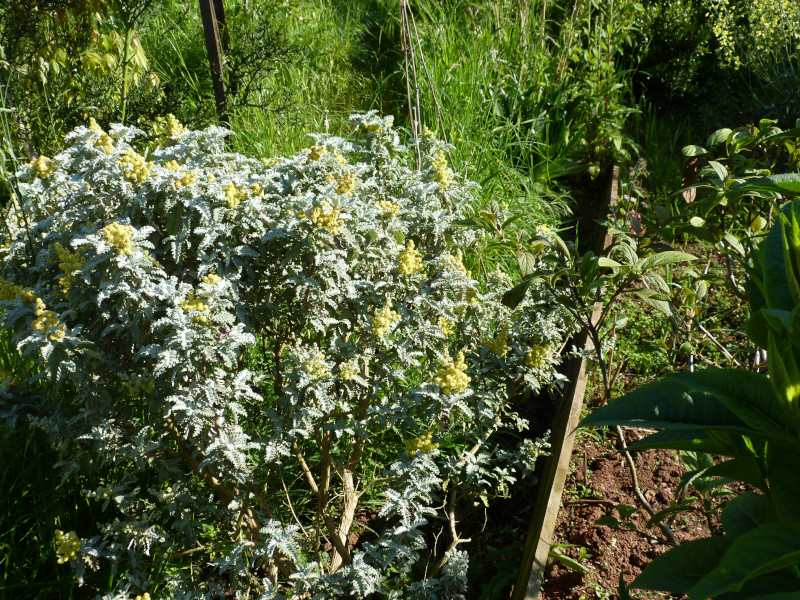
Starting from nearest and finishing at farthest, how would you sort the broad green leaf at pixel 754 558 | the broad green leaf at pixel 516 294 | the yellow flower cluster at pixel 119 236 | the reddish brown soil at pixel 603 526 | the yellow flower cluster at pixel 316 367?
the broad green leaf at pixel 754 558, the yellow flower cluster at pixel 119 236, the yellow flower cluster at pixel 316 367, the broad green leaf at pixel 516 294, the reddish brown soil at pixel 603 526

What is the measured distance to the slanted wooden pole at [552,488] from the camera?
2275 millimetres

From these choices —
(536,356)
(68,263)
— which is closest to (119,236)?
(68,263)

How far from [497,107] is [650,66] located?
1.91 metres

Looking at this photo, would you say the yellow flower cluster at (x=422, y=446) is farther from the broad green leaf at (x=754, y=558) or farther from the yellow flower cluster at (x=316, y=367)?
the broad green leaf at (x=754, y=558)

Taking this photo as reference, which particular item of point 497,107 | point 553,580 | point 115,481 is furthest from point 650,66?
point 115,481

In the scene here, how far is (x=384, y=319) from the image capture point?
84.6 inches

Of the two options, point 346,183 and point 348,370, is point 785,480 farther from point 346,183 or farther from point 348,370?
point 346,183

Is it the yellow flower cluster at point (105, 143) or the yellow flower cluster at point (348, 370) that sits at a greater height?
the yellow flower cluster at point (105, 143)

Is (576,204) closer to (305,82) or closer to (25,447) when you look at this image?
(305,82)

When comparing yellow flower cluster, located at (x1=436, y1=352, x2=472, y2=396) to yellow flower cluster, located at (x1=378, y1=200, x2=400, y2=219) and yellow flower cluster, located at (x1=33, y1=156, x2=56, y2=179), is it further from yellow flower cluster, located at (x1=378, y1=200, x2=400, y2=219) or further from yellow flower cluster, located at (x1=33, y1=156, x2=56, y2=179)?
yellow flower cluster, located at (x1=33, y1=156, x2=56, y2=179)

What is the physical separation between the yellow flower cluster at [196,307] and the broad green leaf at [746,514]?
1.33 metres

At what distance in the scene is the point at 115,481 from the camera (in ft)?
9.23

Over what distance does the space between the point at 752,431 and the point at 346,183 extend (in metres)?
1.42

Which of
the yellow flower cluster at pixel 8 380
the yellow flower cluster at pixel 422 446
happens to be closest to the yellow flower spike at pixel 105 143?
the yellow flower cluster at pixel 8 380
